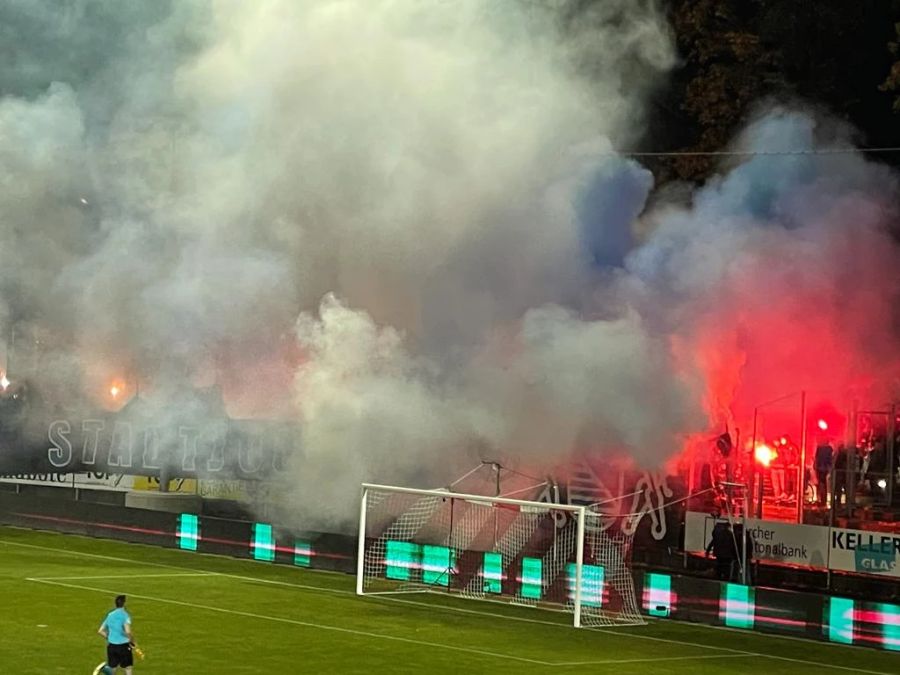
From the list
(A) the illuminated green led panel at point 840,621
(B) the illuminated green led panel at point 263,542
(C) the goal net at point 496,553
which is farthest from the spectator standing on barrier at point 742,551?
(B) the illuminated green led panel at point 263,542

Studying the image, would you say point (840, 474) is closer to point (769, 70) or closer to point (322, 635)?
point (769, 70)

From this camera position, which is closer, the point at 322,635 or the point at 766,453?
the point at 322,635

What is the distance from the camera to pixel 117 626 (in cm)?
1772

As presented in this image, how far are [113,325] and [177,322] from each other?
1900mm

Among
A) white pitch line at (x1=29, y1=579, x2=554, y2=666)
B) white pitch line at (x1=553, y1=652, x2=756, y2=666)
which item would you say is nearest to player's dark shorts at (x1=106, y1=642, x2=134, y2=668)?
white pitch line at (x1=29, y1=579, x2=554, y2=666)

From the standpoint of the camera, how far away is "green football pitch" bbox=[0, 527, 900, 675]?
70.1 ft

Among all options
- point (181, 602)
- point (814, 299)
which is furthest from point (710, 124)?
point (181, 602)

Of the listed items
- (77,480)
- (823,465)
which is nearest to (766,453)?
(823,465)

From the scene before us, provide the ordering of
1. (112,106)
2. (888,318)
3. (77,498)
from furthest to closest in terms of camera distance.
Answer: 1. (77,498)
2. (888,318)
3. (112,106)

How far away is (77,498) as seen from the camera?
138 feet

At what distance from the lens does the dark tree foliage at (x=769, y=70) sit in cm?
3559

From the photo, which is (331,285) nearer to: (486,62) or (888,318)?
(486,62)

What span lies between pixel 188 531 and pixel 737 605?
13033 millimetres

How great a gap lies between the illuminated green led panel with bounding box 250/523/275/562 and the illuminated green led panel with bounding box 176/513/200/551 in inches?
69.6
